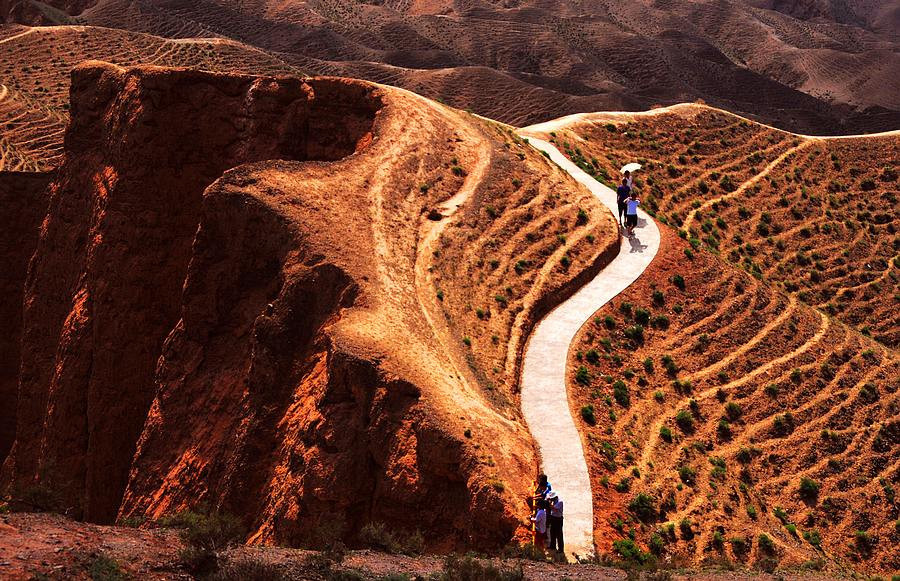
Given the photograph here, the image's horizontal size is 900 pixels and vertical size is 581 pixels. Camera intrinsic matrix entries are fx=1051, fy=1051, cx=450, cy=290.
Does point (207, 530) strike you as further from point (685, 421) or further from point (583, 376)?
point (685, 421)

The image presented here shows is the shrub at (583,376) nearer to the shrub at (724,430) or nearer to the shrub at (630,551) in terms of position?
the shrub at (724,430)

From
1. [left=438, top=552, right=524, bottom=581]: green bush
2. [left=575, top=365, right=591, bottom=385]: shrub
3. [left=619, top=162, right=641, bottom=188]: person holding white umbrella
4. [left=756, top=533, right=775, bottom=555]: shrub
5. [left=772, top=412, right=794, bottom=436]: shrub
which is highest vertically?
[left=619, top=162, right=641, bottom=188]: person holding white umbrella

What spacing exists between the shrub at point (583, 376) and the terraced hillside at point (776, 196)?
14.0 metres

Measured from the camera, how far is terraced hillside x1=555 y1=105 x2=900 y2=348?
46.5 m

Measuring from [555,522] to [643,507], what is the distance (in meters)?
4.30

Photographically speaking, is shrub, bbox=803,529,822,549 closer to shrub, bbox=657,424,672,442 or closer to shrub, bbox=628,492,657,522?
shrub, bbox=657,424,672,442

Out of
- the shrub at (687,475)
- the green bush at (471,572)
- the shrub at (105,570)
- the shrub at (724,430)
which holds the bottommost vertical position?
the shrub at (105,570)

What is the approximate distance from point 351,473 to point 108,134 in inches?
900

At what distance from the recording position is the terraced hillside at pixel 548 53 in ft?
347

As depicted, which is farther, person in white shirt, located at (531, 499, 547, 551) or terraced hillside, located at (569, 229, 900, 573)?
terraced hillside, located at (569, 229, 900, 573)

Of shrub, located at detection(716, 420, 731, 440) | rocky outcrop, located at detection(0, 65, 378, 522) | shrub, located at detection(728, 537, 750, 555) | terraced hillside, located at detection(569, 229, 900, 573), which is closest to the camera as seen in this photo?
shrub, located at detection(728, 537, 750, 555)

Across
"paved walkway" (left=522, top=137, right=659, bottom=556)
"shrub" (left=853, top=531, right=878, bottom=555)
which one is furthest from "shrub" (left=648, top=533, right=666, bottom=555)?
"shrub" (left=853, top=531, right=878, bottom=555)

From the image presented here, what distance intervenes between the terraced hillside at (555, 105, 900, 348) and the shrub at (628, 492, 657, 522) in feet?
61.8

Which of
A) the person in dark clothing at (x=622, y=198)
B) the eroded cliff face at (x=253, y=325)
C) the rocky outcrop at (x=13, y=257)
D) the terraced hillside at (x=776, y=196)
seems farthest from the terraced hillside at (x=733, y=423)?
the rocky outcrop at (x=13, y=257)
